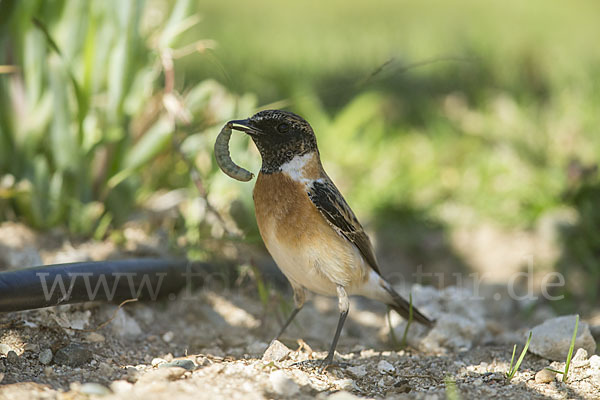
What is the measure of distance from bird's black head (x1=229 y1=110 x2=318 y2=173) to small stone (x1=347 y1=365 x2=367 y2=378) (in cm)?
113

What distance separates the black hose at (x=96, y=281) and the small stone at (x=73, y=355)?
264mm

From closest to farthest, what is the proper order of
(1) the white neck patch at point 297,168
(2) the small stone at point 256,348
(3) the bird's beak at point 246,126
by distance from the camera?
1. (3) the bird's beak at point 246,126
2. (1) the white neck patch at point 297,168
3. (2) the small stone at point 256,348

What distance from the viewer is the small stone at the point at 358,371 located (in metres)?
3.34

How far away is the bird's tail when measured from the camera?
3.99 metres

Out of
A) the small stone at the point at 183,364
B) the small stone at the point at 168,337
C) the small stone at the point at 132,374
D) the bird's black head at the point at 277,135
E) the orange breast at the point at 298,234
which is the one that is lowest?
the small stone at the point at 168,337

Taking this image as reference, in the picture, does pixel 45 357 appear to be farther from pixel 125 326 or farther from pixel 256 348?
pixel 256 348

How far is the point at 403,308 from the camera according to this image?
13.3 ft

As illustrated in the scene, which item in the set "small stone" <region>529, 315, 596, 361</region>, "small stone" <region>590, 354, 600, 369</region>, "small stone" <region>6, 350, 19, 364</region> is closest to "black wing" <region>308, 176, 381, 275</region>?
"small stone" <region>529, 315, 596, 361</region>

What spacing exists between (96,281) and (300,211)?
4.05ft

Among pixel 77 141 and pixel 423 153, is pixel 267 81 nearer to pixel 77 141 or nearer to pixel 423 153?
pixel 423 153

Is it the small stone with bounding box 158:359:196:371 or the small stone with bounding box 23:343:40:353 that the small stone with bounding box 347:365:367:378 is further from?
the small stone with bounding box 23:343:40:353

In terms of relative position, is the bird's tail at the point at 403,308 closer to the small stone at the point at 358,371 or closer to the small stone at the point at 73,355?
the small stone at the point at 358,371

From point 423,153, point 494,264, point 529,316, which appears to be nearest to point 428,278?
point 494,264

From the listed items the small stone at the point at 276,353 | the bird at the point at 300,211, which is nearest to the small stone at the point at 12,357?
the small stone at the point at 276,353
